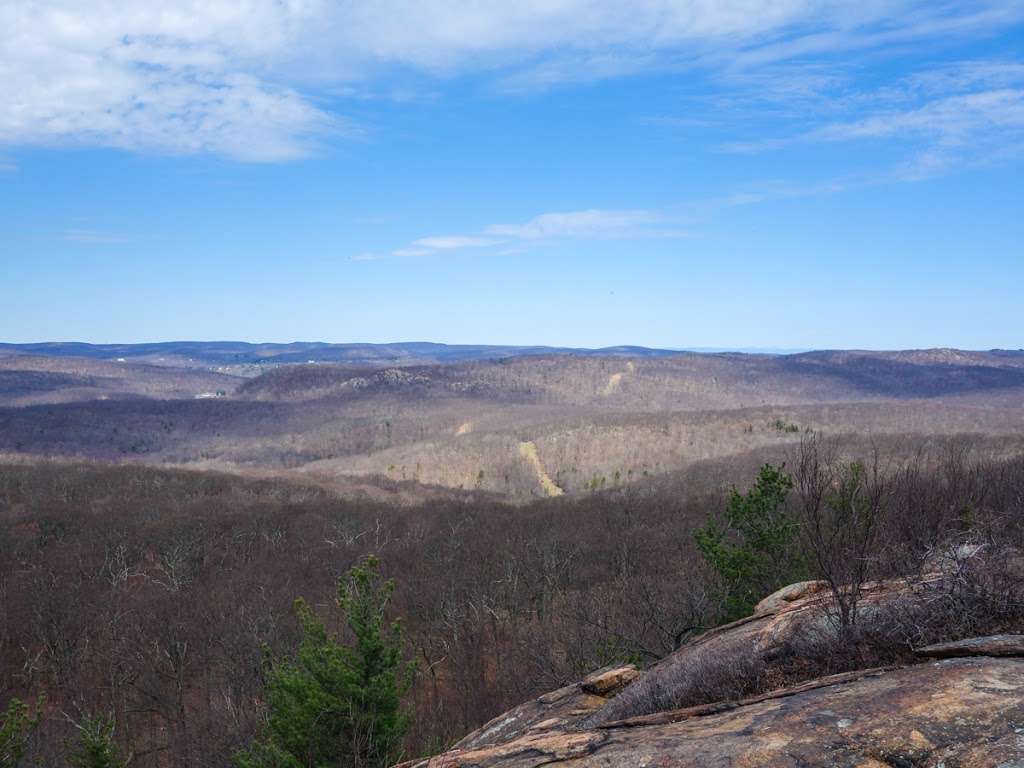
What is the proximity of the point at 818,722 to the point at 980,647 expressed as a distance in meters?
1.96

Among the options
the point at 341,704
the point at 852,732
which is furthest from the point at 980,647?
the point at 341,704

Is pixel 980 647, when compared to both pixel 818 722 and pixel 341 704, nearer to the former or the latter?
pixel 818 722

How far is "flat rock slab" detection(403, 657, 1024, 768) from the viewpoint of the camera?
17.6ft

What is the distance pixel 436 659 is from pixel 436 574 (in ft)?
40.1

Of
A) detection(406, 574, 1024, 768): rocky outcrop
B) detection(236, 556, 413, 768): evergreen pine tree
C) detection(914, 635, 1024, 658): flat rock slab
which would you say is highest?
detection(914, 635, 1024, 658): flat rock slab

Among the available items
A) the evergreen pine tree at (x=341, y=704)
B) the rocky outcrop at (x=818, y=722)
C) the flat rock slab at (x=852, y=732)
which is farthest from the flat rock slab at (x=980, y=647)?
the evergreen pine tree at (x=341, y=704)

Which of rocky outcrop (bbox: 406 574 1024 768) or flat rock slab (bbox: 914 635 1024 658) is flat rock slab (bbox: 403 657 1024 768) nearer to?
rocky outcrop (bbox: 406 574 1024 768)

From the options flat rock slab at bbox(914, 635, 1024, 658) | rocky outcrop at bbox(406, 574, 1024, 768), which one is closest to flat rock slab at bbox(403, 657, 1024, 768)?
rocky outcrop at bbox(406, 574, 1024, 768)

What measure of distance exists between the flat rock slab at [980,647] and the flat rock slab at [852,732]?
14cm

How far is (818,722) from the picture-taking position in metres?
5.95

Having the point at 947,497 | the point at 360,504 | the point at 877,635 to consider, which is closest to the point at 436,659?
the point at 947,497

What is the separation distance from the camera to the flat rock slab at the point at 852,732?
5.37 meters

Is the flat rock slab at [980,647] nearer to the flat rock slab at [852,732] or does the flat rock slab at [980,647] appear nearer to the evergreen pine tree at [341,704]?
the flat rock slab at [852,732]

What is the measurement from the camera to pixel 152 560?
189 feet
